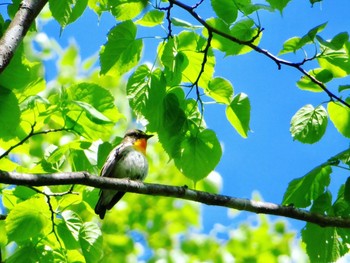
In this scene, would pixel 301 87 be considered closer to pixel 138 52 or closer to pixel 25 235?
pixel 138 52

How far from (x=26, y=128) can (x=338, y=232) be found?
1770mm

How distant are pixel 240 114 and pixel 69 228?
109cm

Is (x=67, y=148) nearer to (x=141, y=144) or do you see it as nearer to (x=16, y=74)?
(x=16, y=74)

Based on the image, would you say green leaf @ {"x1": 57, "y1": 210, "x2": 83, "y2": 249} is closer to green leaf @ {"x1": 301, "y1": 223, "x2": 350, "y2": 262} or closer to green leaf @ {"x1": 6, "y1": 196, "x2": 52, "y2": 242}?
green leaf @ {"x1": 6, "y1": 196, "x2": 52, "y2": 242}

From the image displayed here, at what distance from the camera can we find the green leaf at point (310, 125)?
10.4 feet

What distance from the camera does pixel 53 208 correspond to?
10.9 ft

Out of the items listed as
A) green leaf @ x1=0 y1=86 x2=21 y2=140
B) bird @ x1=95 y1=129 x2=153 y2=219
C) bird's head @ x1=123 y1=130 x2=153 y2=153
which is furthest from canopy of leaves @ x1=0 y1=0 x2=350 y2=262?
bird's head @ x1=123 y1=130 x2=153 y2=153

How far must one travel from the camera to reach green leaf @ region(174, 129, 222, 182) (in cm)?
306

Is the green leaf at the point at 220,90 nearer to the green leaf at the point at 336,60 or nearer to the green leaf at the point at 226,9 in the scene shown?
the green leaf at the point at 226,9

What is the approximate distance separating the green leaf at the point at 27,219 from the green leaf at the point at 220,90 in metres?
1.06

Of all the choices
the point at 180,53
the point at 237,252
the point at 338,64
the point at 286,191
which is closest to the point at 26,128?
the point at 180,53

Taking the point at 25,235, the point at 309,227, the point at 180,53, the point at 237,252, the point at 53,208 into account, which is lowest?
the point at 25,235

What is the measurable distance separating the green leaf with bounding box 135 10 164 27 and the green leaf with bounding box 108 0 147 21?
5.1 inches

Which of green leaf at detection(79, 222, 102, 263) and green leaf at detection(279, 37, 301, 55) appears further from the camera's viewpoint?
green leaf at detection(79, 222, 102, 263)
